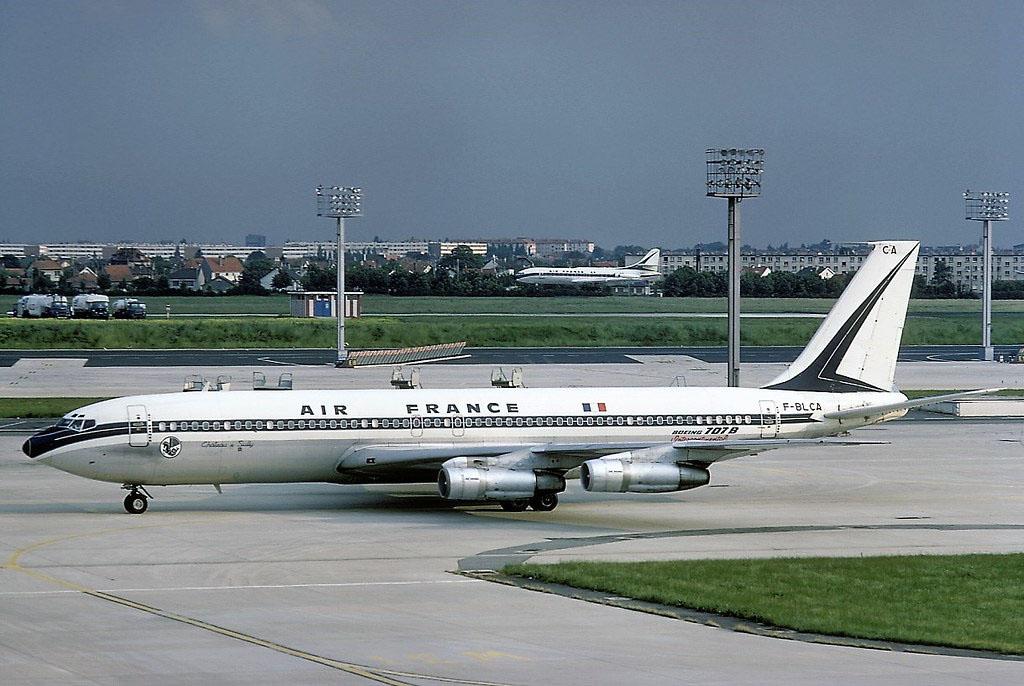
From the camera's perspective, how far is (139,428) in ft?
136

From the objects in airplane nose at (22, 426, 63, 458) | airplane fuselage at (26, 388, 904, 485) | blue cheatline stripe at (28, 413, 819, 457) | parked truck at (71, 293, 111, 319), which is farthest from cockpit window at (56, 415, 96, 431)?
parked truck at (71, 293, 111, 319)

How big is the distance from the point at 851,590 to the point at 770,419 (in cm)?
1671

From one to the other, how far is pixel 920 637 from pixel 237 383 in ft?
212

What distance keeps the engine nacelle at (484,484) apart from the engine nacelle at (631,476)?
193 cm

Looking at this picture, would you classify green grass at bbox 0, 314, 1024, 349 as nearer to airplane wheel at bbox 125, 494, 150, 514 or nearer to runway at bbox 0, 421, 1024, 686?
runway at bbox 0, 421, 1024, 686

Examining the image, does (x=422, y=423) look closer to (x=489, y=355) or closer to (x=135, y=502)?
(x=135, y=502)

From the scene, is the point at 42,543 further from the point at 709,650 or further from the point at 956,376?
the point at 956,376

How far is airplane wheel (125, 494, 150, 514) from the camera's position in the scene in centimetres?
4209

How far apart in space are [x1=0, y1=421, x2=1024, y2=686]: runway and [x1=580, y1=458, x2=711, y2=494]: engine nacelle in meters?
1.30

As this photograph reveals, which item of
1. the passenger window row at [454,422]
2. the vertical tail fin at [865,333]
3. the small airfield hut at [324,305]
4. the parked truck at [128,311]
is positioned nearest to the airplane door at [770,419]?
the passenger window row at [454,422]

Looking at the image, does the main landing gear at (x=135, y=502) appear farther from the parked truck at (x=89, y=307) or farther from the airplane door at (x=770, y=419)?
the parked truck at (x=89, y=307)

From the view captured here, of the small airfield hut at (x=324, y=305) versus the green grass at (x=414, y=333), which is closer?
the green grass at (x=414, y=333)

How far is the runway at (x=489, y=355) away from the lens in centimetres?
10656

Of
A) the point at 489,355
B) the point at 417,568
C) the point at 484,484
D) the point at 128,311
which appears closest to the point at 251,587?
the point at 417,568
